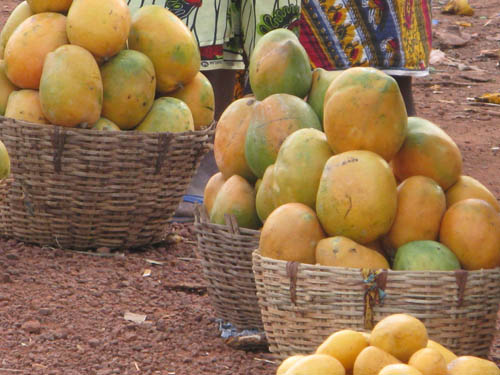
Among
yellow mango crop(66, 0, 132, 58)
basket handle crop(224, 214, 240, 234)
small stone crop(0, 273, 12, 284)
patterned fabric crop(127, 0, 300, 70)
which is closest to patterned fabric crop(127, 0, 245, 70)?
patterned fabric crop(127, 0, 300, 70)

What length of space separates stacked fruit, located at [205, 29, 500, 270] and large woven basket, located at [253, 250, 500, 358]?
0.21 feet

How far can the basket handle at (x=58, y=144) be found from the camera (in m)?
3.65

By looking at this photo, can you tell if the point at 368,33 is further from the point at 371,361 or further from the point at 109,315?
the point at 371,361

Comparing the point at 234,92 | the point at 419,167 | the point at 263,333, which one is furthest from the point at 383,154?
the point at 234,92

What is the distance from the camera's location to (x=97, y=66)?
12.2ft

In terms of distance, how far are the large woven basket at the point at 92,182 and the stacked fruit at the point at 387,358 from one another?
6.60 ft

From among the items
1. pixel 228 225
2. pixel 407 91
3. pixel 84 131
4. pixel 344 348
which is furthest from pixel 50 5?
pixel 344 348

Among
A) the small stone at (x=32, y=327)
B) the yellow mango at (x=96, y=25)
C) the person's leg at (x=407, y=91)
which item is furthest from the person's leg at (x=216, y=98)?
the small stone at (x=32, y=327)

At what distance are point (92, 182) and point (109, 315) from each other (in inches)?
28.5

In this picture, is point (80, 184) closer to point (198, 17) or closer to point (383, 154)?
point (198, 17)

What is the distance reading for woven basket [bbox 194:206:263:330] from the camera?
9.45 ft

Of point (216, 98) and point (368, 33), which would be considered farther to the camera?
point (368, 33)

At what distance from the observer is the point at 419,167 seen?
2668 mm

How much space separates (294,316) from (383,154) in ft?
1.68
